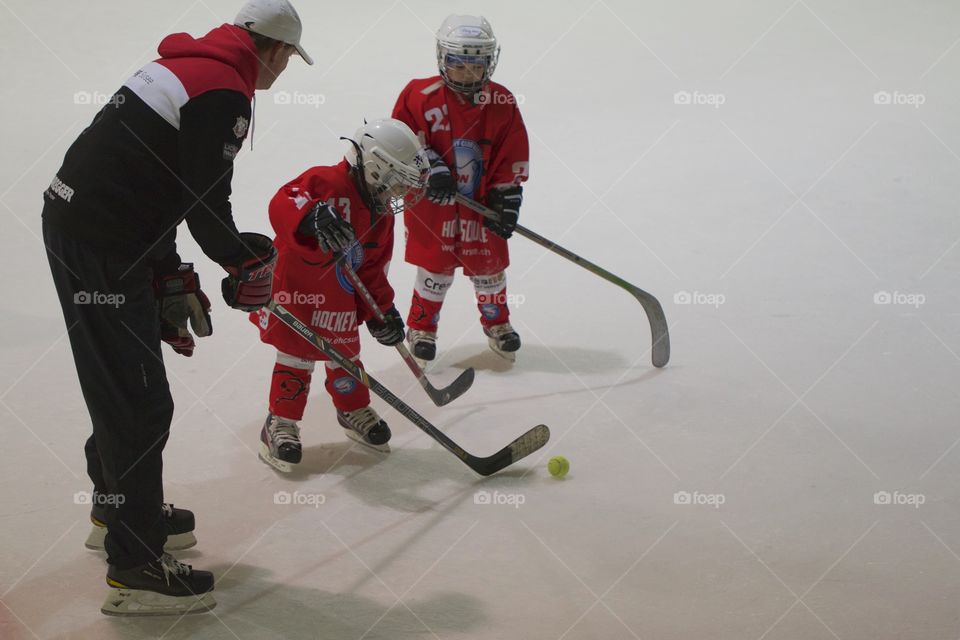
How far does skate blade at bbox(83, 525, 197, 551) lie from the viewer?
8.30ft

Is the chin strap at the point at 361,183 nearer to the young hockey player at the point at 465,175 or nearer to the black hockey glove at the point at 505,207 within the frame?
the young hockey player at the point at 465,175

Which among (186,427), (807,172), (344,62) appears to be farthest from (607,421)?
(344,62)

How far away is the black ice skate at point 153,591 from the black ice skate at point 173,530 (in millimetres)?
228

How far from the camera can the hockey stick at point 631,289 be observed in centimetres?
353

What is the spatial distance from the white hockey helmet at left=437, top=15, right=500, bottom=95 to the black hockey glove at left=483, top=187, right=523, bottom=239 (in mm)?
368

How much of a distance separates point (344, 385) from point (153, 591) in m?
0.96

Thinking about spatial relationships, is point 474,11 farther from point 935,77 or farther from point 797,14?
point 935,77

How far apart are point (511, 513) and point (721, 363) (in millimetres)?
1266

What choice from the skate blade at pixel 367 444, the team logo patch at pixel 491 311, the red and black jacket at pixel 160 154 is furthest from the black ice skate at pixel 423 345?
the red and black jacket at pixel 160 154

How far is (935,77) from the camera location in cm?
653

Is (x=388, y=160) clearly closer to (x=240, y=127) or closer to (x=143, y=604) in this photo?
(x=240, y=127)

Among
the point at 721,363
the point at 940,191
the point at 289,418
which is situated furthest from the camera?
the point at 940,191

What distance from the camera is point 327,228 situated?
8.80 ft

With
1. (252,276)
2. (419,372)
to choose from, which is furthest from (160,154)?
(419,372)
